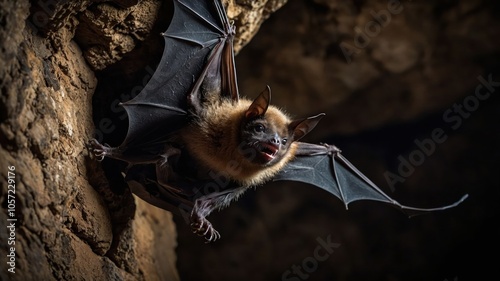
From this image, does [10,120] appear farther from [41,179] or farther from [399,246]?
[399,246]

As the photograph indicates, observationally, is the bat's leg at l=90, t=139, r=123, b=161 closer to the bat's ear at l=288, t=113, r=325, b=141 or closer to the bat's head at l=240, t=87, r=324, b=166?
the bat's head at l=240, t=87, r=324, b=166

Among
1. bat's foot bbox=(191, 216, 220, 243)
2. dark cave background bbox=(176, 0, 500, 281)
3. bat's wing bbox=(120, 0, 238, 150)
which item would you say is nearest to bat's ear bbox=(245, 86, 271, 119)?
bat's wing bbox=(120, 0, 238, 150)

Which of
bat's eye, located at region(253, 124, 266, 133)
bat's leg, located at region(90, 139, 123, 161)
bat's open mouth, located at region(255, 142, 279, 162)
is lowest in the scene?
bat's open mouth, located at region(255, 142, 279, 162)

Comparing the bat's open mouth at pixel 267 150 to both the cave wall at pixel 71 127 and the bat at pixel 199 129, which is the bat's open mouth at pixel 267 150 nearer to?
the bat at pixel 199 129

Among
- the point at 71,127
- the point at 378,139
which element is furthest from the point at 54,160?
the point at 378,139

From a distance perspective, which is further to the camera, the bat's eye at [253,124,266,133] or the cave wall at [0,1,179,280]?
the bat's eye at [253,124,266,133]

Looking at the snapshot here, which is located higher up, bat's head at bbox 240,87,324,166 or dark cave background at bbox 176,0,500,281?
bat's head at bbox 240,87,324,166

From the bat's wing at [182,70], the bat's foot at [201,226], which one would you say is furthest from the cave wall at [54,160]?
the bat's foot at [201,226]
